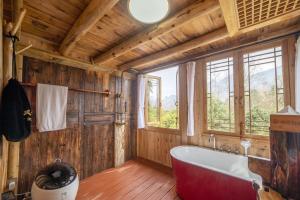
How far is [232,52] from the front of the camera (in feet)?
8.43

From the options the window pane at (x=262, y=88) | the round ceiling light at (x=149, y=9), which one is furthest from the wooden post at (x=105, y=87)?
the window pane at (x=262, y=88)

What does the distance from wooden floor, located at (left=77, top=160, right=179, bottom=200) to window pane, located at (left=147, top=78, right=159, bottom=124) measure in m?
1.17

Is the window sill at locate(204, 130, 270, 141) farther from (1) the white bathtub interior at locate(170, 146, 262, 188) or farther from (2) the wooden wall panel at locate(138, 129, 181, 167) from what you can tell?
(2) the wooden wall panel at locate(138, 129, 181, 167)

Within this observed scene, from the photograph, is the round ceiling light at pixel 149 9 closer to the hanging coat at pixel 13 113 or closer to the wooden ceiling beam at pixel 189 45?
the wooden ceiling beam at pixel 189 45

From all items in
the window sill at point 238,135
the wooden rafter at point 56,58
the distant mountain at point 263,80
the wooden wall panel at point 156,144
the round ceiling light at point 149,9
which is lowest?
the wooden wall panel at point 156,144

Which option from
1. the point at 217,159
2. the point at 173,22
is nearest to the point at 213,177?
the point at 217,159

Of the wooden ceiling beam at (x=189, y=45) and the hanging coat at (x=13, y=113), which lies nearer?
the hanging coat at (x=13, y=113)

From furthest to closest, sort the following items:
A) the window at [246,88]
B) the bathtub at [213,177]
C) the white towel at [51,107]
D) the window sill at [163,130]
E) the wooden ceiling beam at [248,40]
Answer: the window sill at [163,130]
the white towel at [51,107]
the window at [246,88]
the wooden ceiling beam at [248,40]
the bathtub at [213,177]

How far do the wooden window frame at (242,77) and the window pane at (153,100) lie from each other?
53.6 inches

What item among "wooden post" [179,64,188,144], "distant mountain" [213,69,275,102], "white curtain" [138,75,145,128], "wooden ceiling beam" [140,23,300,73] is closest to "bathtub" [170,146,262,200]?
"wooden post" [179,64,188,144]

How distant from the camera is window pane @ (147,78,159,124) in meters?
3.96

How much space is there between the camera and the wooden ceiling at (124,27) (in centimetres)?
156

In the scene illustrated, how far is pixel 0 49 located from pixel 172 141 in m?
3.05

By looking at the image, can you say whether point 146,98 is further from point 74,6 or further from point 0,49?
point 0,49
